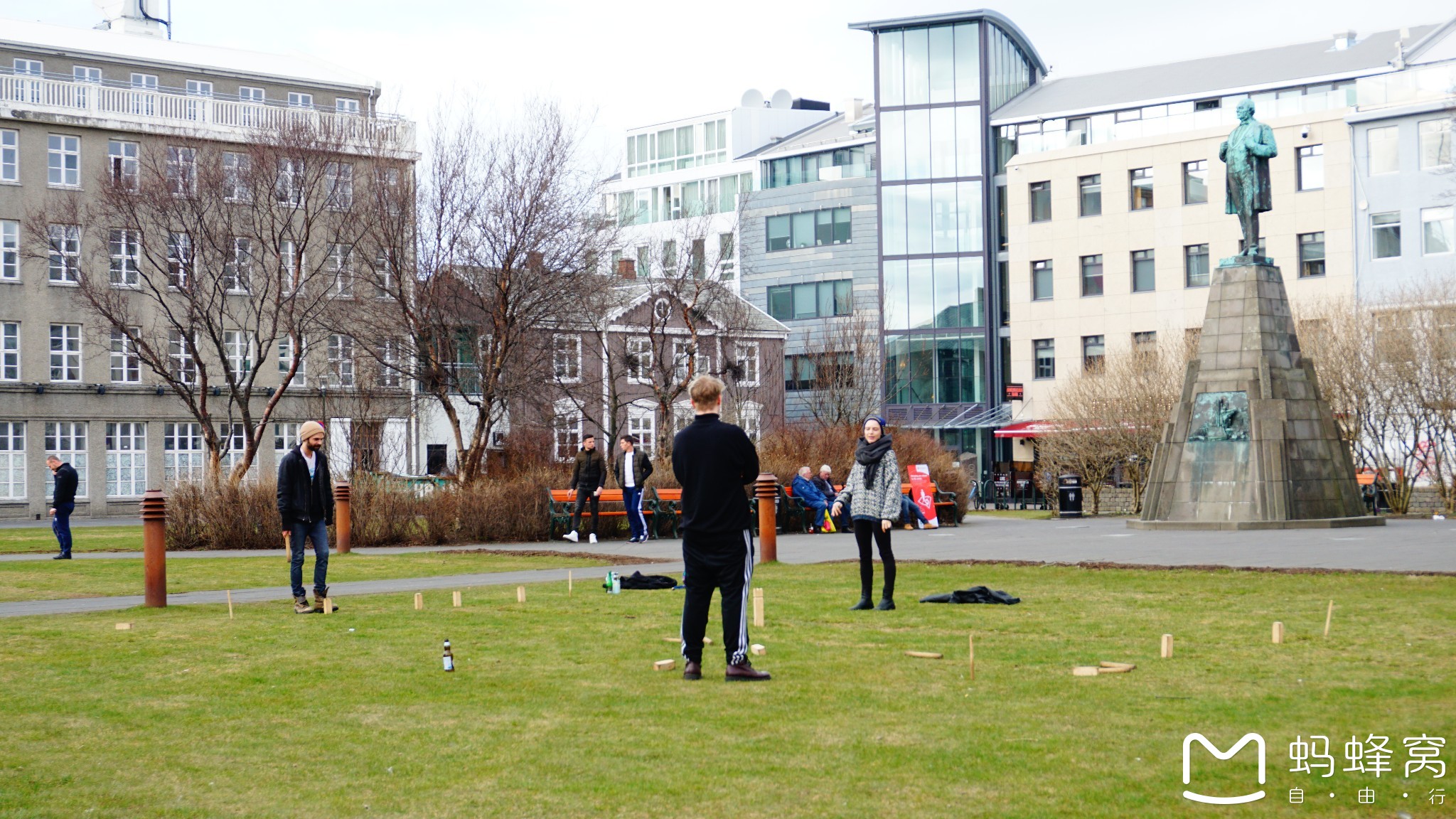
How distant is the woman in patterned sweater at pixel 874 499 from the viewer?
508 inches

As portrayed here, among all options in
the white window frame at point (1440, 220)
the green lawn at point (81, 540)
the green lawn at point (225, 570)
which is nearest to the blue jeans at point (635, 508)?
the green lawn at point (225, 570)

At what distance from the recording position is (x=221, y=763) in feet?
22.3

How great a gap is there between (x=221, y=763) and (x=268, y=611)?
7.64m

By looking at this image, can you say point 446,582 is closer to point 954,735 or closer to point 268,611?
point 268,611

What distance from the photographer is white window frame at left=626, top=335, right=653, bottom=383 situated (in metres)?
49.9

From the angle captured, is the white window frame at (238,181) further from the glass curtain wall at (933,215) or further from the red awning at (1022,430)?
the glass curtain wall at (933,215)

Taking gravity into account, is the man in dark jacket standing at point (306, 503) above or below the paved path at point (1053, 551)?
above

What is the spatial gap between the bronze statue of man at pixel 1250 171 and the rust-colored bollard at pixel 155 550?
19.7 metres

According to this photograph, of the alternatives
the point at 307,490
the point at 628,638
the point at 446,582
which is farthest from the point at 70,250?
the point at 628,638

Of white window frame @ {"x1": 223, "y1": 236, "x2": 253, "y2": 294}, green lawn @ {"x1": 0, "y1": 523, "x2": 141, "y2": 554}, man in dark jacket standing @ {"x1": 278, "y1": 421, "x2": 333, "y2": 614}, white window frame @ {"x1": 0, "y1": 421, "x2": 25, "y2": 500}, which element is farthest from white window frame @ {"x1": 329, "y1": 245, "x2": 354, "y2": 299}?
man in dark jacket standing @ {"x1": 278, "y1": 421, "x2": 333, "y2": 614}

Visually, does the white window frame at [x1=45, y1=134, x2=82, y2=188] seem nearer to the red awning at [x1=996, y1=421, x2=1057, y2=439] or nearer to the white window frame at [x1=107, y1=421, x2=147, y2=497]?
the white window frame at [x1=107, y1=421, x2=147, y2=497]

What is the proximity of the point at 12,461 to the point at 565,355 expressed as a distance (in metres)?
21.4

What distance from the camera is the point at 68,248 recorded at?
4822cm

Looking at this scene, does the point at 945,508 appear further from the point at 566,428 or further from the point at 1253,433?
Answer: the point at 566,428
